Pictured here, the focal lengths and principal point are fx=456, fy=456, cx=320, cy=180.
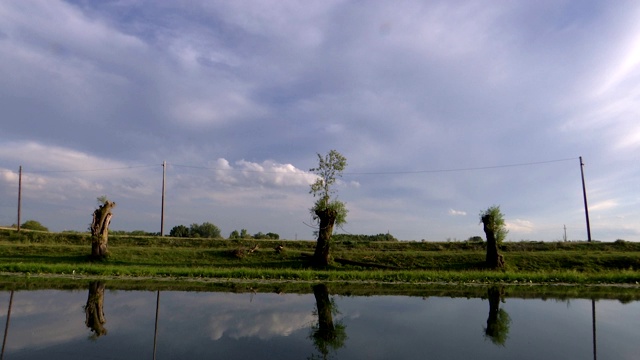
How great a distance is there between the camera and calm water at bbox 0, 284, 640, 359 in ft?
29.6

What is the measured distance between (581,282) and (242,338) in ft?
72.6

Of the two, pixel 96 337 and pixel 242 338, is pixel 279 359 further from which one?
pixel 96 337

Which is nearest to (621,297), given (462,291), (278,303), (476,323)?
(462,291)

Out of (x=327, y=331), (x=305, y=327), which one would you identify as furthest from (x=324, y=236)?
(x=327, y=331)

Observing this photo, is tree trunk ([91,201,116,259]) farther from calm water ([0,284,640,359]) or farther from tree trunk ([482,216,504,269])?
tree trunk ([482,216,504,269])

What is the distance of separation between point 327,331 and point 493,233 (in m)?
28.9

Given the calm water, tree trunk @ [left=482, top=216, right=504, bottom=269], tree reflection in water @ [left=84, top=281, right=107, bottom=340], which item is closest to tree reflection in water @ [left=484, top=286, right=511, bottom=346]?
the calm water

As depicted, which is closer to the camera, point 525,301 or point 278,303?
point 278,303

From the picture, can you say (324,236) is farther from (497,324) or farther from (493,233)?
(497,324)

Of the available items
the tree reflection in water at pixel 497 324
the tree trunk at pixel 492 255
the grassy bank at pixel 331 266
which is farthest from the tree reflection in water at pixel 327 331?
the tree trunk at pixel 492 255

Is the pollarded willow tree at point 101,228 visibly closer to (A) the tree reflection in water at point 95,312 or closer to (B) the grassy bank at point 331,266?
(B) the grassy bank at point 331,266

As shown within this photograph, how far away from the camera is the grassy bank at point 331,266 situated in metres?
26.0

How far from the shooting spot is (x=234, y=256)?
3838 cm

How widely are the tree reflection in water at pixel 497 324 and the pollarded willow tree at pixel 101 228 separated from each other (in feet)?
99.6
